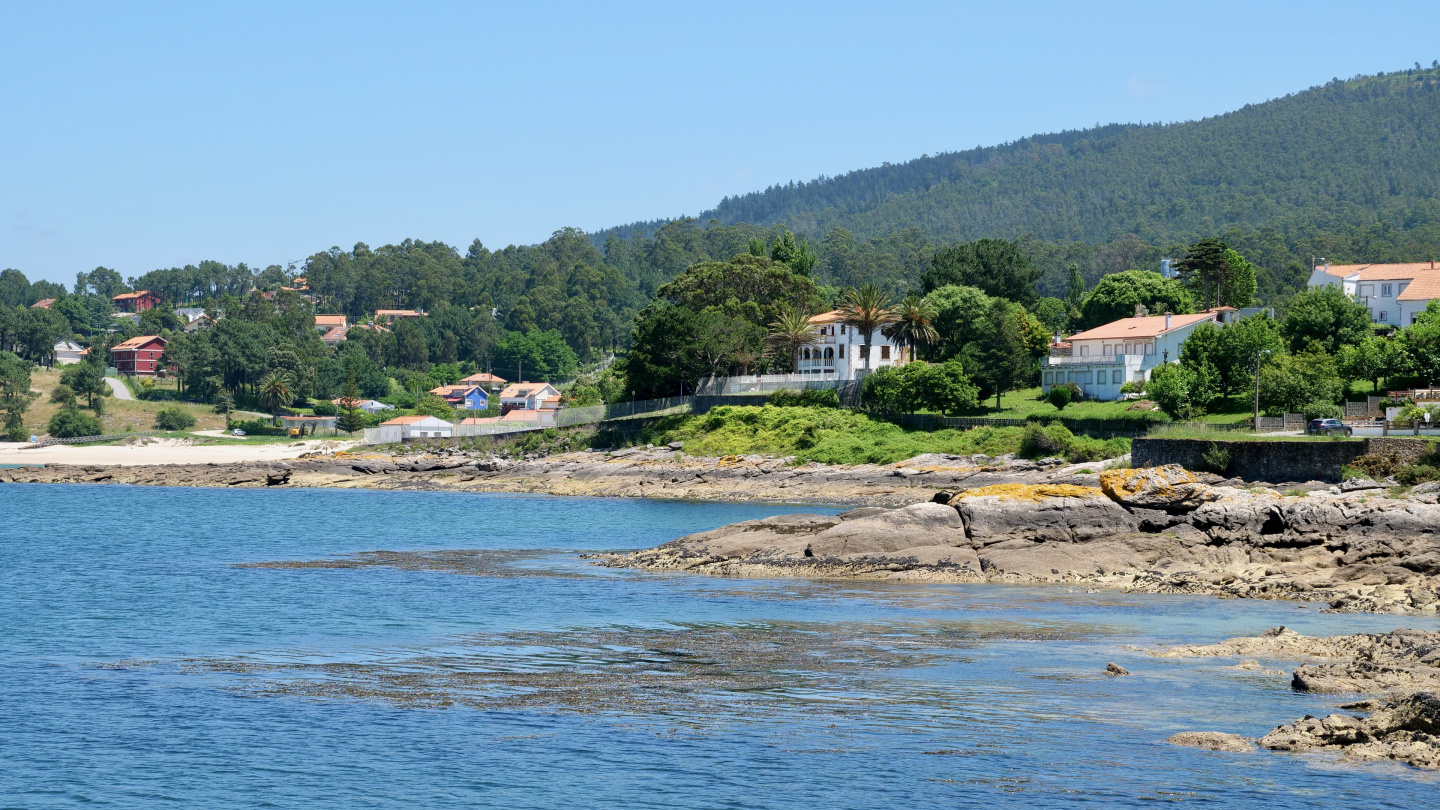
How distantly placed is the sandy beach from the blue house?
43155 mm

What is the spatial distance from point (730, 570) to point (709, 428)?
52.8 m

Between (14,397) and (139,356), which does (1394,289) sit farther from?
(139,356)

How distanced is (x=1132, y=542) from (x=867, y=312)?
202ft

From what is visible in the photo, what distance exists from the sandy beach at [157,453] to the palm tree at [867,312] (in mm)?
47212

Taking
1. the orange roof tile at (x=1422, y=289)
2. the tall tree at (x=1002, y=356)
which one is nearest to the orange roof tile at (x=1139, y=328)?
the tall tree at (x=1002, y=356)

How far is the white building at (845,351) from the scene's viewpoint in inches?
4058

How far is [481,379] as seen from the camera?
190 m

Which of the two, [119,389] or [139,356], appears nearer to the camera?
[119,389]

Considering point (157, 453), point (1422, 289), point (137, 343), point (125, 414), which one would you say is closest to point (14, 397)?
point (125, 414)

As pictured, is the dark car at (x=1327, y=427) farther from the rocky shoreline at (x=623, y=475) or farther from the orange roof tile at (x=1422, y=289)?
the orange roof tile at (x=1422, y=289)

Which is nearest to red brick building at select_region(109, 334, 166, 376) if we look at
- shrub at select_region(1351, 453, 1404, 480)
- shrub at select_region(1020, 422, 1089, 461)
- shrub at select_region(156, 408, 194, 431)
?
shrub at select_region(156, 408, 194, 431)

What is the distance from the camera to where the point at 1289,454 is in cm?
5097

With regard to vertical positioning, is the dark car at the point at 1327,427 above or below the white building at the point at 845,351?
below

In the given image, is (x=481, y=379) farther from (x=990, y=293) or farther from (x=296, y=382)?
(x=990, y=293)
